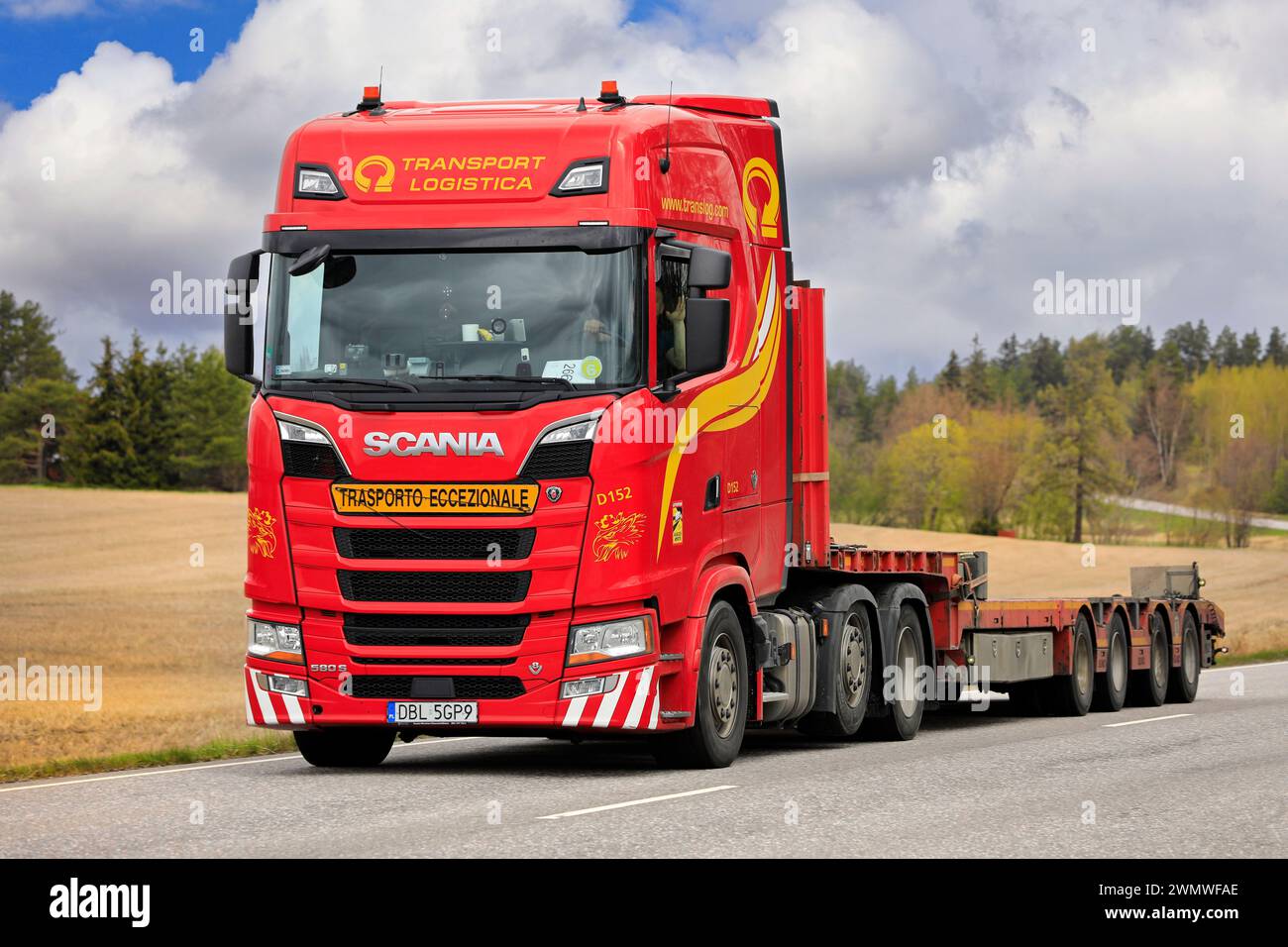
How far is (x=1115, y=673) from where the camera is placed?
21109 mm

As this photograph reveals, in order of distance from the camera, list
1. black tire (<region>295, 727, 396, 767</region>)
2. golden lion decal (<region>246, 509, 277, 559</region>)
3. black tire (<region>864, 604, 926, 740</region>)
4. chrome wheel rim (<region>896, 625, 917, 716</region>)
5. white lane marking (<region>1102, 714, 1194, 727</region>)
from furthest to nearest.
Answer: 1. white lane marking (<region>1102, 714, 1194, 727</region>)
2. chrome wheel rim (<region>896, 625, 917, 716</region>)
3. black tire (<region>864, 604, 926, 740</region>)
4. black tire (<region>295, 727, 396, 767</region>)
5. golden lion decal (<region>246, 509, 277, 559</region>)

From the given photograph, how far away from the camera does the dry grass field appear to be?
2169 cm

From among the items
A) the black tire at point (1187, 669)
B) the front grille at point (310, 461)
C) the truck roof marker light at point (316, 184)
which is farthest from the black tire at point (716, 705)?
the black tire at point (1187, 669)

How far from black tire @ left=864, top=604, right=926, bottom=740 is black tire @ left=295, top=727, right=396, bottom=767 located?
14.8ft

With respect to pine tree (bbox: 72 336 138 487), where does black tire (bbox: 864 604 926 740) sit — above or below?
below

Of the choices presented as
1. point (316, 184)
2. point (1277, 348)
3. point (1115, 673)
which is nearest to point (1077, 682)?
point (1115, 673)

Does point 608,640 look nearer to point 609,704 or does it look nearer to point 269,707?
point 609,704

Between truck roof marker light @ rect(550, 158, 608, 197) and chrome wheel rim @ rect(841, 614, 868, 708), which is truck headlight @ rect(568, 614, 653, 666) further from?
chrome wheel rim @ rect(841, 614, 868, 708)

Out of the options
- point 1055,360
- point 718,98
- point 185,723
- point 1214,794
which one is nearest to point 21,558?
point 185,723

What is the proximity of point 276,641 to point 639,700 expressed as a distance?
7.83 feet

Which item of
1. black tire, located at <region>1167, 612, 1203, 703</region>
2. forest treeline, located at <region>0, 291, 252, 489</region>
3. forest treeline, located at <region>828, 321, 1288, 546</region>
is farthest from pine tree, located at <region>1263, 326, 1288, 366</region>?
black tire, located at <region>1167, 612, 1203, 703</region>

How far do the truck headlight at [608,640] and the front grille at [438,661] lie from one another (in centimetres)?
41

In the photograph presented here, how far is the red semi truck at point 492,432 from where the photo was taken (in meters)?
11.3

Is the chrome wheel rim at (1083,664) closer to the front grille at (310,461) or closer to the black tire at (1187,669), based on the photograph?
the black tire at (1187,669)
